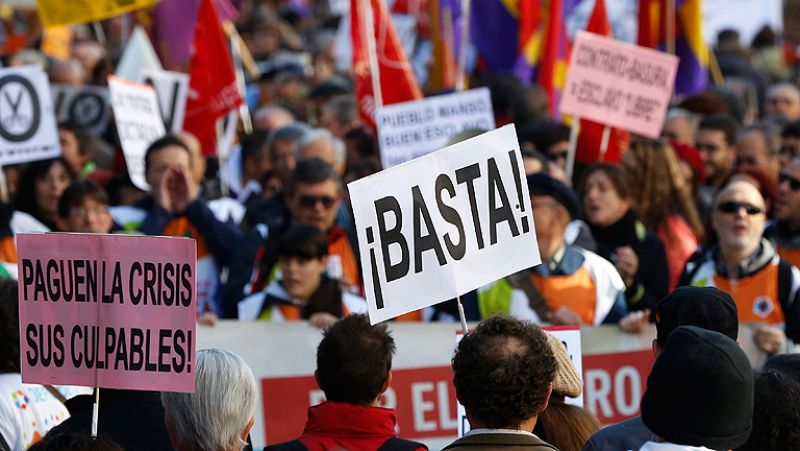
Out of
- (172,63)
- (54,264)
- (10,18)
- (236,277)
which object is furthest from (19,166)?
(10,18)

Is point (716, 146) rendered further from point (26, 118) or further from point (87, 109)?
point (87, 109)

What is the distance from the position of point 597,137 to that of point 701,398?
655cm

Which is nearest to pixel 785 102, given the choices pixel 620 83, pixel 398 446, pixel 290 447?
pixel 620 83

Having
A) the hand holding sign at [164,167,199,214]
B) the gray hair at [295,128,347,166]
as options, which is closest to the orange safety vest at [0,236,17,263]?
the hand holding sign at [164,167,199,214]

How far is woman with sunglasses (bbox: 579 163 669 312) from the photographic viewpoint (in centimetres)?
719

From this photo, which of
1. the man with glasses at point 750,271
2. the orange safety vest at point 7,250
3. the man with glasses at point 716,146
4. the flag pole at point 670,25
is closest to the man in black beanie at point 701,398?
the man with glasses at point 750,271

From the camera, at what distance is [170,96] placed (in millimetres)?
10430

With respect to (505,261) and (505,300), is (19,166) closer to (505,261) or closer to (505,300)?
(505,300)

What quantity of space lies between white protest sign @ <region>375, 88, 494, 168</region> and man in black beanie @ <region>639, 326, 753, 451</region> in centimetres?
604

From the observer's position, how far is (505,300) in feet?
21.3

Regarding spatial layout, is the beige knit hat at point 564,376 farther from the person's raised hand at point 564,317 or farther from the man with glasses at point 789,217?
the man with glasses at point 789,217

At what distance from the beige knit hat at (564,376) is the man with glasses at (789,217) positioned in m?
3.37

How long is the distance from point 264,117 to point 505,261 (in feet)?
21.3

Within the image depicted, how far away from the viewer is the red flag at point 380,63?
34.4 feet
